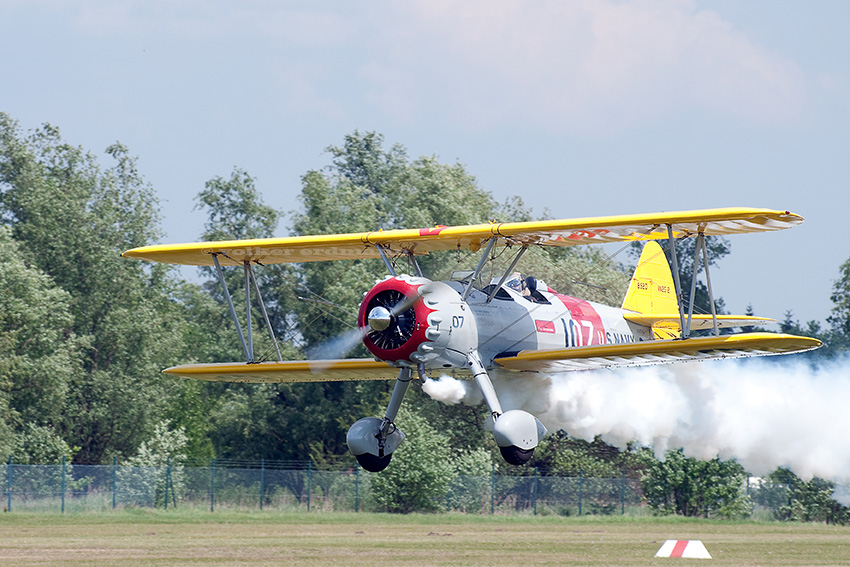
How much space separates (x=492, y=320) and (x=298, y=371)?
4295 mm

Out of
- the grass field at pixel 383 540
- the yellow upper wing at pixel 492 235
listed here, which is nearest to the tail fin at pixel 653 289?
the yellow upper wing at pixel 492 235

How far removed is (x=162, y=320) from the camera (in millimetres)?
47312

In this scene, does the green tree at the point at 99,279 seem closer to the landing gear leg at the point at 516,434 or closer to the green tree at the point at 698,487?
the green tree at the point at 698,487

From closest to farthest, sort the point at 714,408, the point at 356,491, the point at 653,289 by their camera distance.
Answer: the point at 714,408 → the point at 653,289 → the point at 356,491

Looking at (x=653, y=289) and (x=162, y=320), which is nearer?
(x=653, y=289)

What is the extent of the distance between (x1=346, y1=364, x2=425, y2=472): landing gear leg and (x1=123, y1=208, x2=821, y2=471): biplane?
0.04 feet

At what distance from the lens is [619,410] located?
1906 centimetres

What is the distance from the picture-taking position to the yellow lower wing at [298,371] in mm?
17906

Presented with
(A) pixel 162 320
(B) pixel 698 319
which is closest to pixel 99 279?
(A) pixel 162 320

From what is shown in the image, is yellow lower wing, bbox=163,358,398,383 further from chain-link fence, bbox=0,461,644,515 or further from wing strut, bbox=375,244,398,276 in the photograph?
chain-link fence, bbox=0,461,644,515

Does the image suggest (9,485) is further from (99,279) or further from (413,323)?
(413,323)

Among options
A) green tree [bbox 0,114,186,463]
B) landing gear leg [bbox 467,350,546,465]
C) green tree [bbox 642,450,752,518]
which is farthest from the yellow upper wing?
green tree [bbox 0,114,186,463]

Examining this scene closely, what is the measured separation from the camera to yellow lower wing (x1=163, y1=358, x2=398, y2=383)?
17.9 metres

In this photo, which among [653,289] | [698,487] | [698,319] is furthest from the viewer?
[698,487]
